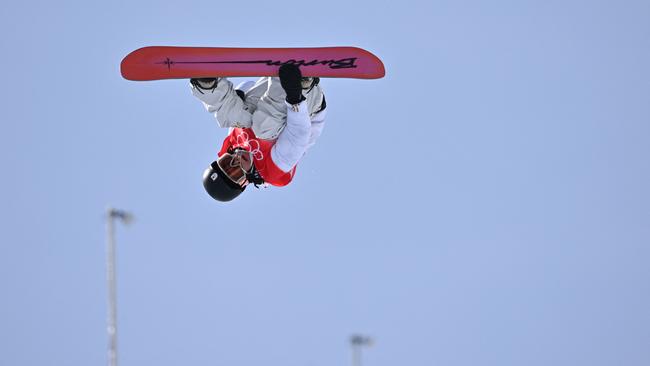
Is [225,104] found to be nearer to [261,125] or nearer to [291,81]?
[261,125]

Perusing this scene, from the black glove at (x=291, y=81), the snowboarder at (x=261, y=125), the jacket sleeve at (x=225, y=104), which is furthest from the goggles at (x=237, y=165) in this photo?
the black glove at (x=291, y=81)

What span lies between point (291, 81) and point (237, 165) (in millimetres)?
1232

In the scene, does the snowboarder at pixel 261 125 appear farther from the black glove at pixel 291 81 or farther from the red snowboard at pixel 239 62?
the red snowboard at pixel 239 62

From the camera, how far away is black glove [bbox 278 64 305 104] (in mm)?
11289

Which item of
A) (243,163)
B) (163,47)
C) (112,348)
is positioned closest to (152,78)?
(163,47)

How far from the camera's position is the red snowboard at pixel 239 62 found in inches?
461

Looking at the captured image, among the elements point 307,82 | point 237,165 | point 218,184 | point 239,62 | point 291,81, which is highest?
point 239,62

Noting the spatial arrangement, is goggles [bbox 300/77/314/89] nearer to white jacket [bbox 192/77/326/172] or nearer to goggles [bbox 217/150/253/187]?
white jacket [bbox 192/77/326/172]

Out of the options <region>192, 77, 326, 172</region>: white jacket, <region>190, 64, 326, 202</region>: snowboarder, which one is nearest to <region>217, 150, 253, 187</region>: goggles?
<region>190, 64, 326, 202</region>: snowboarder

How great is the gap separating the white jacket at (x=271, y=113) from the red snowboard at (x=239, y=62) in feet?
0.48

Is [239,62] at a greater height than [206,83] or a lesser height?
greater

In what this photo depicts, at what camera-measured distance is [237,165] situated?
12.2 meters

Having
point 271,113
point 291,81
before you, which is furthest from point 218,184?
point 291,81

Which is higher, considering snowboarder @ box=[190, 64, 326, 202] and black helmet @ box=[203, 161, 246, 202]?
snowboarder @ box=[190, 64, 326, 202]
